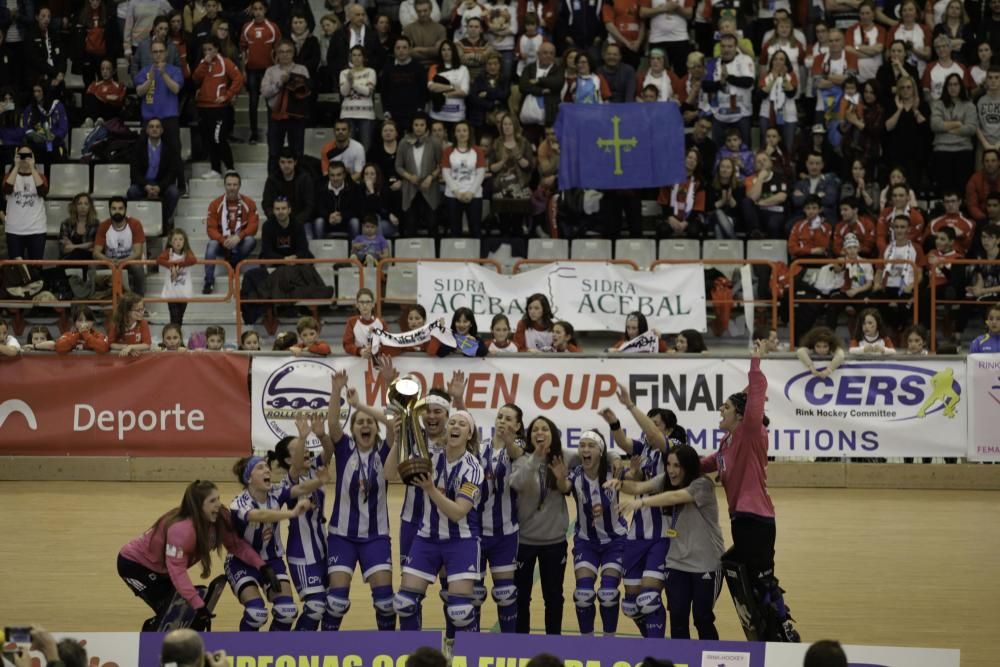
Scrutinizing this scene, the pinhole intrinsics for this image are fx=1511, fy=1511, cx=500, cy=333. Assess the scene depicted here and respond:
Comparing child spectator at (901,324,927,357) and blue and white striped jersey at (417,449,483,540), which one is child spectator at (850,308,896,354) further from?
blue and white striped jersey at (417,449,483,540)

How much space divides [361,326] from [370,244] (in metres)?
2.68

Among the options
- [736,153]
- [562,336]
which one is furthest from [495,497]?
[736,153]

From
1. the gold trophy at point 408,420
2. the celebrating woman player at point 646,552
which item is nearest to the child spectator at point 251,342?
the gold trophy at point 408,420

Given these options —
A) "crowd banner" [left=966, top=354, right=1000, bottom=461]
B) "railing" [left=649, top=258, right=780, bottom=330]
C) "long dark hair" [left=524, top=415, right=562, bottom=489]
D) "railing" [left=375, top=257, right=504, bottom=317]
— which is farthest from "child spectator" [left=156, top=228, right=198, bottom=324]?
"crowd banner" [left=966, top=354, right=1000, bottom=461]

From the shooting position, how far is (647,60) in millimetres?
23281

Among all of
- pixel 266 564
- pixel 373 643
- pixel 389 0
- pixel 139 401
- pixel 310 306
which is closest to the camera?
pixel 373 643

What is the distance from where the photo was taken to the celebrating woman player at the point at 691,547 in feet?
37.4

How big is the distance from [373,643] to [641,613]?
2.35 m

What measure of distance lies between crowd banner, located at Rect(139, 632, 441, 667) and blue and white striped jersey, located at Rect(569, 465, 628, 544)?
2.09 meters

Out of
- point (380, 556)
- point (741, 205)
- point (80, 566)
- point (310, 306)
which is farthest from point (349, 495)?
point (741, 205)

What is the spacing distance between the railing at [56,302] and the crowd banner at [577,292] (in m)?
4.08

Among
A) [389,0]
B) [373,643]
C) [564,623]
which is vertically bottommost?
[564,623]

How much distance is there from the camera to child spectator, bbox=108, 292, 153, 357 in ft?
60.3

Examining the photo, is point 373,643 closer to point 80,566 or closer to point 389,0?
point 80,566
